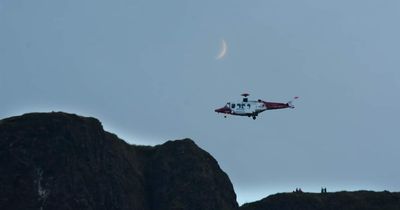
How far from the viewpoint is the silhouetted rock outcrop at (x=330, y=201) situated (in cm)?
13425

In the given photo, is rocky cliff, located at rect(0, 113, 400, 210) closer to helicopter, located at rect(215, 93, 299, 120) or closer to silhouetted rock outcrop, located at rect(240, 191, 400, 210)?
silhouetted rock outcrop, located at rect(240, 191, 400, 210)

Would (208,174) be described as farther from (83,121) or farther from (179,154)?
(83,121)

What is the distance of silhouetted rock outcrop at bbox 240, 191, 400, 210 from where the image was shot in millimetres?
134250

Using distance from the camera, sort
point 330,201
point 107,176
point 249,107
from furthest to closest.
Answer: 1. point 330,201
2. point 107,176
3. point 249,107

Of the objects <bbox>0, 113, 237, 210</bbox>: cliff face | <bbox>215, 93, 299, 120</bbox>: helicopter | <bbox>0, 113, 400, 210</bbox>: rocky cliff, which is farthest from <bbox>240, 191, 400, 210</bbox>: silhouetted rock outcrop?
<bbox>215, 93, 299, 120</bbox>: helicopter

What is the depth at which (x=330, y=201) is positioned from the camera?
13600 cm

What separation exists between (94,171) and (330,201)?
145 feet

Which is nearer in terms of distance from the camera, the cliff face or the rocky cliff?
the cliff face

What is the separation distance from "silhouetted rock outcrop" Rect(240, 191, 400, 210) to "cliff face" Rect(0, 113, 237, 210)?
9.05 metres

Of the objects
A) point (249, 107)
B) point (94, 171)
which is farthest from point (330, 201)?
point (94, 171)

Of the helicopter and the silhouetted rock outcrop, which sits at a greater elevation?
the helicopter

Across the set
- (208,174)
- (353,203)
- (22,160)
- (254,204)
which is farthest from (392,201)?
(22,160)

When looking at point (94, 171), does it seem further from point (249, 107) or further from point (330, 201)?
point (330, 201)

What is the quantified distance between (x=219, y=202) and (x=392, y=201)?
3226 cm
